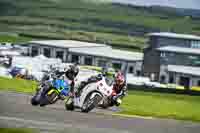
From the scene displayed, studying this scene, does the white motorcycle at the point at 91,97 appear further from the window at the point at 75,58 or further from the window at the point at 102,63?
the window at the point at 75,58

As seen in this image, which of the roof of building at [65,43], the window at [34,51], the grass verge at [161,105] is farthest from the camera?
the roof of building at [65,43]

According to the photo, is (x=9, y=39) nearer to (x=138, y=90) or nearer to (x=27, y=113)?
(x=27, y=113)

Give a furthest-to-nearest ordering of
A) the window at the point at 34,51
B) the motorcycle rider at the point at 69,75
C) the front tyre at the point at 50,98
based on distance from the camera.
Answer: the front tyre at the point at 50,98
the motorcycle rider at the point at 69,75
the window at the point at 34,51

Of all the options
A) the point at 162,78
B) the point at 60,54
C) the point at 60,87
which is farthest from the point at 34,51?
the point at 162,78

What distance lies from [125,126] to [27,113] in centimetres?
110

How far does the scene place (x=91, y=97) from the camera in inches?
240

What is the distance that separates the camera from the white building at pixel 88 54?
18.5ft

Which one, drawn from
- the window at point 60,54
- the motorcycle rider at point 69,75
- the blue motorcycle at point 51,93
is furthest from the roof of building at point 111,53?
the blue motorcycle at point 51,93

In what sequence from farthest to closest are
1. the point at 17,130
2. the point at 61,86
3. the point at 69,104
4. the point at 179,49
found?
1. the point at 61,86
2. the point at 69,104
3. the point at 17,130
4. the point at 179,49

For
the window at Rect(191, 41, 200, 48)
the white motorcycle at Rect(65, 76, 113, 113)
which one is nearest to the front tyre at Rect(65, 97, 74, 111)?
the white motorcycle at Rect(65, 76, 113, 113)

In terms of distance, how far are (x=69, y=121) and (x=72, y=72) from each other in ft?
1.77

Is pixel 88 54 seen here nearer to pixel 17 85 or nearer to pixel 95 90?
pixel 95 90

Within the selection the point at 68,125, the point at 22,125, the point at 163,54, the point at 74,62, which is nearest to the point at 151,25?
the point at 163,54

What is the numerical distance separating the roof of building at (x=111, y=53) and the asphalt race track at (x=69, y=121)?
671 millimetres
